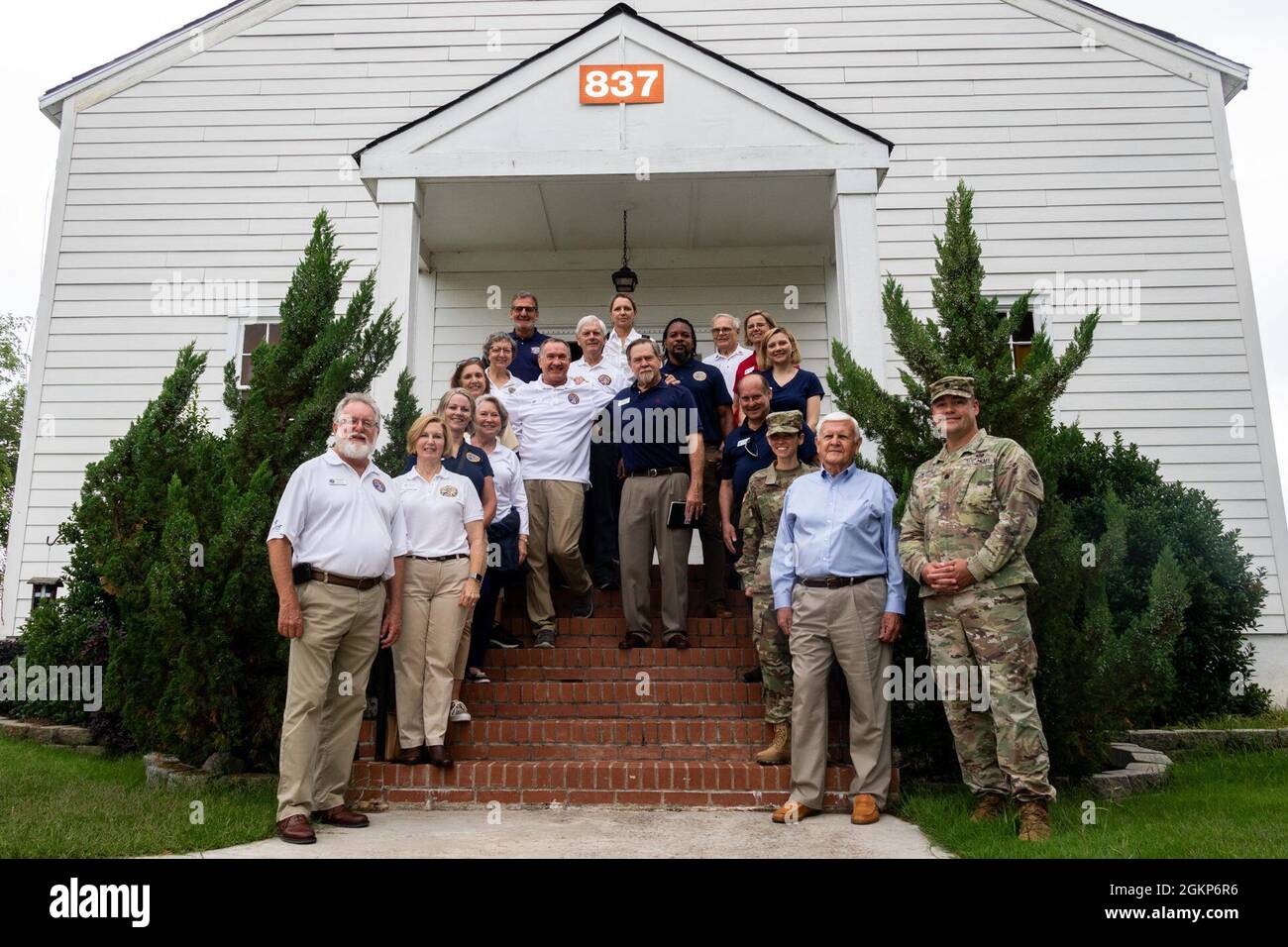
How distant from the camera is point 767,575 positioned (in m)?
5.27

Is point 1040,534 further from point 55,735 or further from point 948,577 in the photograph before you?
point 55,735

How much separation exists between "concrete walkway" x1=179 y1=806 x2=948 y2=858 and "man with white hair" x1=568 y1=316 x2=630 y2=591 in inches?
87.7

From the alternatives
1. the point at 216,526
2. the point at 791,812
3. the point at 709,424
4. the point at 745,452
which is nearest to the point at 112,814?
the point at 216,526

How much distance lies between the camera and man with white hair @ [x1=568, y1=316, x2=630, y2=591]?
674 centimetres

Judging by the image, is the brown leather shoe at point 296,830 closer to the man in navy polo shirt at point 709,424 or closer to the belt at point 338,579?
the belt at point 338,579

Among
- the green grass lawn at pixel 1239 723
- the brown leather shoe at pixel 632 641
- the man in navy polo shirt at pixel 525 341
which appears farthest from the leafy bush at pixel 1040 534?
the man in navy polo shirt at pixel 525 341

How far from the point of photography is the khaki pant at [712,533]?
6309 mm

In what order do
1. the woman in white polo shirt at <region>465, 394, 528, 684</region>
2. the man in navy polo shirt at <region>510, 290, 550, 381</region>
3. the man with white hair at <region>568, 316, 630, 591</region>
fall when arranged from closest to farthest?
the woman in white polo shirt at <region>465, 394, 528, 684</region>
the man with white hair at <region>568, 316, 630, 591</region>
the man in navy polo shirt at <region>510, 290, 550, 381</region>

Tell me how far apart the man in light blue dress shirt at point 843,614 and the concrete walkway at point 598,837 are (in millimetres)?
252

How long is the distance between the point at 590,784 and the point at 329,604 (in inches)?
64.8

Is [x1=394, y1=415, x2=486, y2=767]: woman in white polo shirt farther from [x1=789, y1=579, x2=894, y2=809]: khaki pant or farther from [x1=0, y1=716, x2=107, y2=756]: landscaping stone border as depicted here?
[x1=0, y1=716, x2=107, y2=756]: landscaping stone border

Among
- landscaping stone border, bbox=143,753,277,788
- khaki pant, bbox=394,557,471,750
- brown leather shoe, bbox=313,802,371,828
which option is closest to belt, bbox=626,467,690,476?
khaki pant, bbox=394,557,471,750

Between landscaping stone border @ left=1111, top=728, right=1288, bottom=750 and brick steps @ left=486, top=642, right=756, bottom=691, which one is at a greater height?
brick steps @ left=486, top=642, right=756, bottom=691
